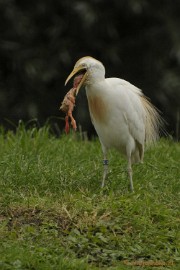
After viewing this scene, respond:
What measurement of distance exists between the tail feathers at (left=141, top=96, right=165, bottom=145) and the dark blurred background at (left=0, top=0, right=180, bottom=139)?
431 centimetres

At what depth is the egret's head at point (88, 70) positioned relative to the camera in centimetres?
847

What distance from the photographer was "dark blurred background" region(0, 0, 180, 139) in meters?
13.8

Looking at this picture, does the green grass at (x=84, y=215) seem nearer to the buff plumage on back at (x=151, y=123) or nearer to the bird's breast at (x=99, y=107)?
the buff plumage on back at (x=151, y=123)

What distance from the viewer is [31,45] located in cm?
1399

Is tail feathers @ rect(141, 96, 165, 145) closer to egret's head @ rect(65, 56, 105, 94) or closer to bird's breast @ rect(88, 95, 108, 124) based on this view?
bird's breast @ rect(88, 95, 108, 124)

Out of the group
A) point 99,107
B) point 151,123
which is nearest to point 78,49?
point 151,123

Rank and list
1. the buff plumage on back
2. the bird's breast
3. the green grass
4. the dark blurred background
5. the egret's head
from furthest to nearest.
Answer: the dark blurred background < the buff plumage on back < the bird's breast < the egret's head < the green grass

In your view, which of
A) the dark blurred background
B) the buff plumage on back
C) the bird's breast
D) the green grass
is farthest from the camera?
the dark blurred background

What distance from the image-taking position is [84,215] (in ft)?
25.8

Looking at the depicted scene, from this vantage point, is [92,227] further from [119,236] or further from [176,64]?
[176,64]

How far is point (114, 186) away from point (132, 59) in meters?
5.50

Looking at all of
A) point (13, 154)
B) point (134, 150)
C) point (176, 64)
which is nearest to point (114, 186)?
point (134, 150)

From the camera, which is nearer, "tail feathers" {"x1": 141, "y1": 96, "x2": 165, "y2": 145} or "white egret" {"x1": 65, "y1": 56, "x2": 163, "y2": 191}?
"white egret" {"x1": 65, "y1": 56, "x2": 163, "y2": 191}

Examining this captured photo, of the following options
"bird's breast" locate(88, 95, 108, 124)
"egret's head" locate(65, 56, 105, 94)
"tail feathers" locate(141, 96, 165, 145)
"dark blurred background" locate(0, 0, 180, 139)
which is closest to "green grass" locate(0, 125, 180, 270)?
"tail feathers" locate(141, 96, 165, 145)
